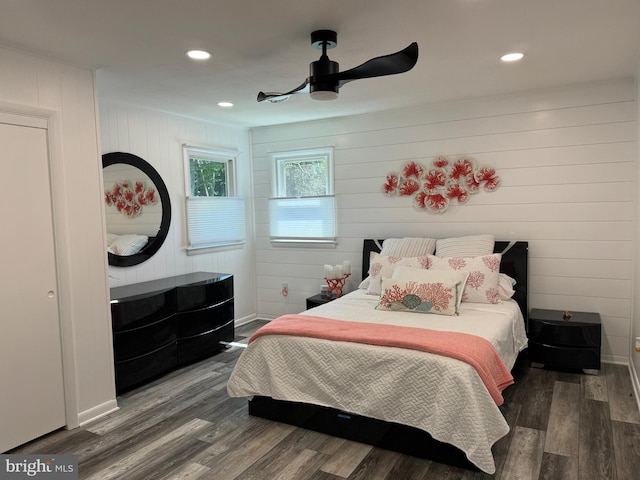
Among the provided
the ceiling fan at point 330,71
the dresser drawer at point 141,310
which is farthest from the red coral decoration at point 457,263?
the dresser drawer at point 141,310

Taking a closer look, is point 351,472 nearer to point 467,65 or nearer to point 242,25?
point 242,25

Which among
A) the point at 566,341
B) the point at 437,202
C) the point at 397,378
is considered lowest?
the point at 566,341

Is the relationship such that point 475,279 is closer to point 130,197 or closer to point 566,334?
point 566,334

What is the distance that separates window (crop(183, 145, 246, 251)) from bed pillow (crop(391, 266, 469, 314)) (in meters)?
2.26

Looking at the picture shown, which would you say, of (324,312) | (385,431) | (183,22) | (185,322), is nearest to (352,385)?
(385,431)

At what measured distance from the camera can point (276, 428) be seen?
3.01 meters

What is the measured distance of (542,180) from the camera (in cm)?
407

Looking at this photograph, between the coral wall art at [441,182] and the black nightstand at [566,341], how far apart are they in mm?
1287

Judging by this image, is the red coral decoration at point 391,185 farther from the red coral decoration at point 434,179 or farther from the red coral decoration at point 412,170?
the red coral decoration at point 434,179

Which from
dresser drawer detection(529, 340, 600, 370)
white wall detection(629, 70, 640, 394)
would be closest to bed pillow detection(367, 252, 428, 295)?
dresser drawer detection(529, 340, 600, 370)

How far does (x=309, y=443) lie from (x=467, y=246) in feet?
7.45

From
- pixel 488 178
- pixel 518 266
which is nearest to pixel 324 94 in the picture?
pixel 488 178

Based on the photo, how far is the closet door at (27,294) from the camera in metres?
2.70

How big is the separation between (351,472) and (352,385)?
47cm
